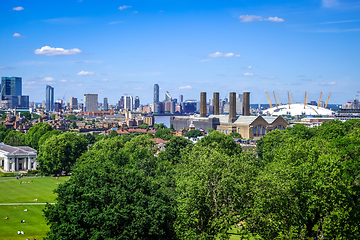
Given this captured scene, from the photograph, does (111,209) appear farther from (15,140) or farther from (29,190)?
(15,140)

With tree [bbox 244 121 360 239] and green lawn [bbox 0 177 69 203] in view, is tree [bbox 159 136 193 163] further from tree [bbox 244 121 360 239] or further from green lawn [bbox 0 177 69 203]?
tree [bbox 244 121 360 239]

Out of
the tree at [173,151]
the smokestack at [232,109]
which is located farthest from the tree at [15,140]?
the smokestack at [232,109]

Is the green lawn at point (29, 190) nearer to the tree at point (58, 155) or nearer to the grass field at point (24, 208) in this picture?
the grass field at point (24, 208)

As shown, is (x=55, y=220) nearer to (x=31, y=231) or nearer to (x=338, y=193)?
(x=31, y=231)

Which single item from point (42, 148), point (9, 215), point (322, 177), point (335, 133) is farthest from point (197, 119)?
point (322, 177)

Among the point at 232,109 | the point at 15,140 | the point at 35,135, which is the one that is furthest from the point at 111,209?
the point at 232,109
